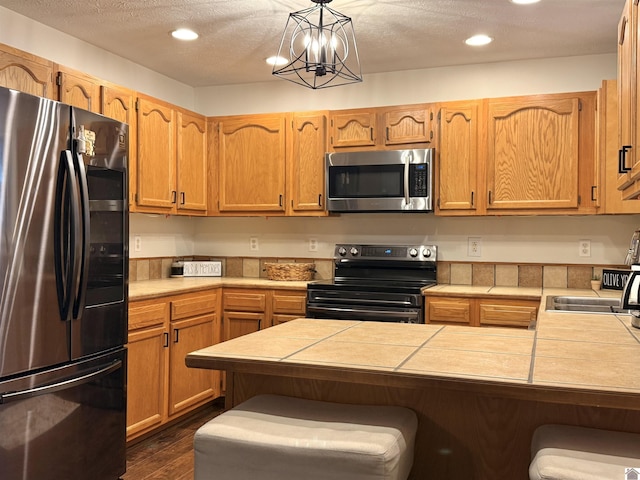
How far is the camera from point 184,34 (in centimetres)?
363

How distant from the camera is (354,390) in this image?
1.78 m

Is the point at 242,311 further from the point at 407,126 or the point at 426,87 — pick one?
the point at 426,87

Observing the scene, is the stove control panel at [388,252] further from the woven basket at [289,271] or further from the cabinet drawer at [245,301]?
the cabinet drawer at [245,301]

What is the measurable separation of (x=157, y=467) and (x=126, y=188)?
57.5 inches

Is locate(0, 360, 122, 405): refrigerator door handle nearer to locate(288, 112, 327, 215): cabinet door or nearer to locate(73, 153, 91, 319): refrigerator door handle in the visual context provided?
locate(73, 153, 91, 319): refrigerator door handle

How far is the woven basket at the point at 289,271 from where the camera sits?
14.3ft

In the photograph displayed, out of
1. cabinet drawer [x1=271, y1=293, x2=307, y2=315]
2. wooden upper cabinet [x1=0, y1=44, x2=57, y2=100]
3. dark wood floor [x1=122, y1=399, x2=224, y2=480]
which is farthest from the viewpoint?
cabinet drawer [x1=271, y1=293, x2=307, y2=315]

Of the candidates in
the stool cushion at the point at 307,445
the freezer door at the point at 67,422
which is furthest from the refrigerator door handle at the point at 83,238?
the stool cushion at the point at 307,445

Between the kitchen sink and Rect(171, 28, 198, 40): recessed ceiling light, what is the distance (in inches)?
98.7

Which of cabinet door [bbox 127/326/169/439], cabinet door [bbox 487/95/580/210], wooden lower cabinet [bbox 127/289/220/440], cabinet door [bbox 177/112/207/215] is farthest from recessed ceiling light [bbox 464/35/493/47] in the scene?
cabinet door [bbox 127/326/169/439]

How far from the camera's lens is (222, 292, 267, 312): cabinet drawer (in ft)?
13.7

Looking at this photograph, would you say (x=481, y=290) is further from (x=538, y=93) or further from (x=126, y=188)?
(x=126, y=188)

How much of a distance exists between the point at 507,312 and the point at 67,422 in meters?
2.39

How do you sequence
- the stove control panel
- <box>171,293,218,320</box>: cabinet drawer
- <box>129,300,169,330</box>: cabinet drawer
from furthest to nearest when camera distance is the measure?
the stove control panel → <box>171,293,218,320</box>: cabinet drawer → <box>129,300,169,330</box>: cabinet drawer
